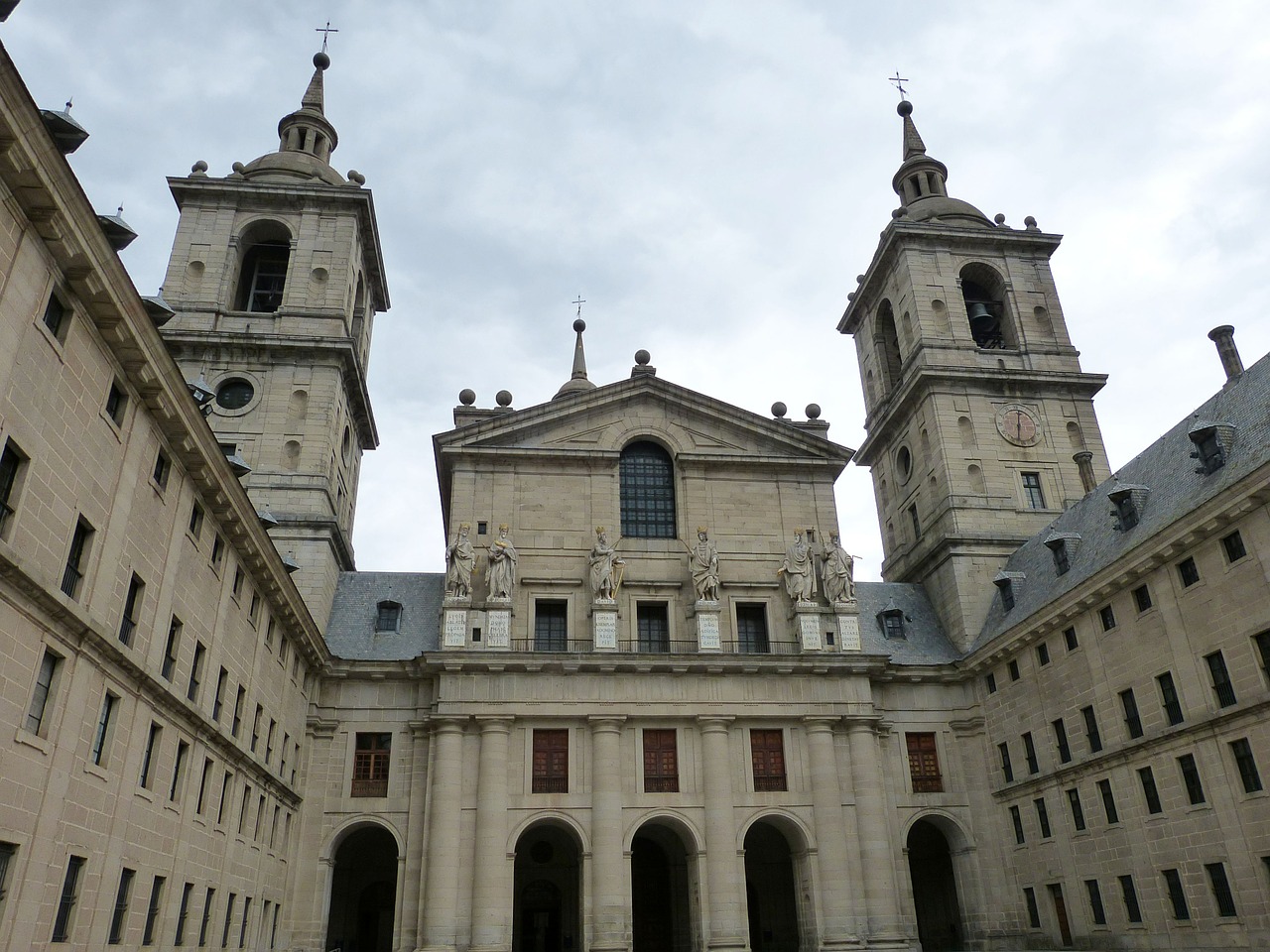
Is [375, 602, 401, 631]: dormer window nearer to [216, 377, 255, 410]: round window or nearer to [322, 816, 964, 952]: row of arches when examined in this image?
[322, 816, 964, 952]: row of arches

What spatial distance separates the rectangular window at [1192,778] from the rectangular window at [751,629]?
602 inches

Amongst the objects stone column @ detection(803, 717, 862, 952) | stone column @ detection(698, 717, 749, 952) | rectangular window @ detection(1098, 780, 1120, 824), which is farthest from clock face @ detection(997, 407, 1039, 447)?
stone column @ detection(698, 717, 749, 952)

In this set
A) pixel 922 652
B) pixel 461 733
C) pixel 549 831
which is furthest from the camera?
pixel 922 652

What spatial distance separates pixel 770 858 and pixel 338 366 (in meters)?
28.4

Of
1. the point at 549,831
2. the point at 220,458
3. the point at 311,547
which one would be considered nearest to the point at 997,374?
the point at 549,831

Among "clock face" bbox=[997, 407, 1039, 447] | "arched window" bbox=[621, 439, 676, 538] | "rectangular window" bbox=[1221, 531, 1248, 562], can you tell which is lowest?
"rectangular window" bbox=[1221, 531, 1248, 562]

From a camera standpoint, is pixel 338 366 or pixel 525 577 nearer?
pixel 525 577

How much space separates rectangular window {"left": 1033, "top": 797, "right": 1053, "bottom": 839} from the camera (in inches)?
1400

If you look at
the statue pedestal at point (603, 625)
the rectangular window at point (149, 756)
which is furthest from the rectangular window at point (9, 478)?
the statue pedestal at point (603, 625)

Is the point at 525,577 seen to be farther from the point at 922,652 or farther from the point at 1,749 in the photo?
the point at 1,749

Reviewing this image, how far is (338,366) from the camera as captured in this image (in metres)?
44.4

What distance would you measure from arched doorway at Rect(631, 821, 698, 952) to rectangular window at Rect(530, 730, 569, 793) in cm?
399

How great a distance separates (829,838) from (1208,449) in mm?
18431

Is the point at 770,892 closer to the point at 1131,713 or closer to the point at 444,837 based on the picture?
the point at 444,837
